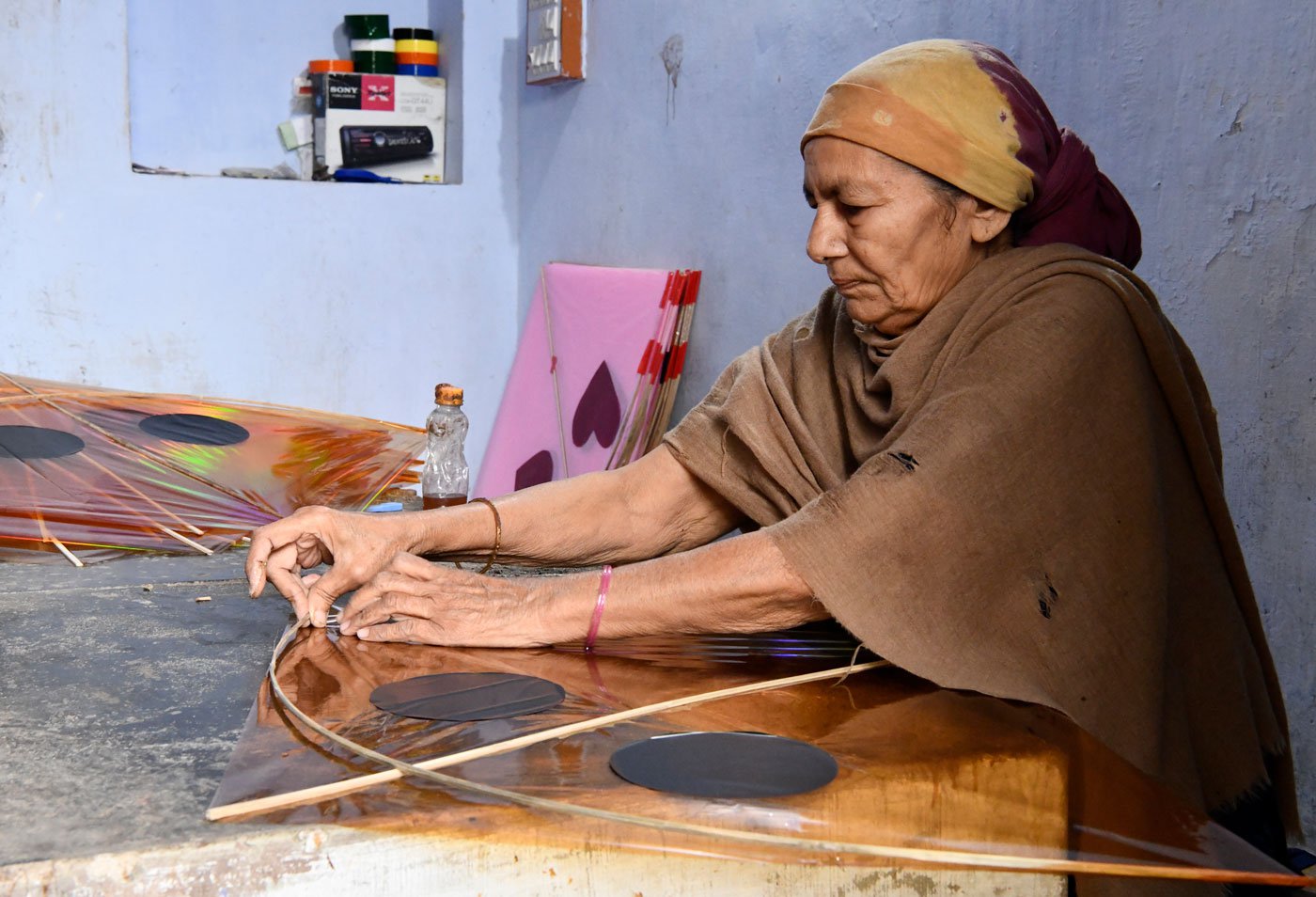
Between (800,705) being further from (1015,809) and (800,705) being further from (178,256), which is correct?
(178,256)

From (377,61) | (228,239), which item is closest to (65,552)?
(228,239)

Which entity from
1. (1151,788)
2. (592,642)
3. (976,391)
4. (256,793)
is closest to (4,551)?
(592,642)

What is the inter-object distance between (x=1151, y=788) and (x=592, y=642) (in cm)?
60

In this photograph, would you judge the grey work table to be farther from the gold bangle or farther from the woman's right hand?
the gold bangle

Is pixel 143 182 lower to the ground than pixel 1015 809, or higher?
higher

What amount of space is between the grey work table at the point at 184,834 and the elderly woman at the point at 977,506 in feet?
0.75

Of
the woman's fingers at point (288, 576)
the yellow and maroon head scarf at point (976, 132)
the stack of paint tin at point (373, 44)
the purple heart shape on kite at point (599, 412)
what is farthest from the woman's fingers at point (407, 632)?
the stack of paint tin at point (373, 44)

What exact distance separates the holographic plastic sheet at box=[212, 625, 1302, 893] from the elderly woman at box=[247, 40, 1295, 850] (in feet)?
0.27

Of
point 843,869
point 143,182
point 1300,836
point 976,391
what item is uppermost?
point 143,182

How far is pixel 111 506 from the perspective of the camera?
1.94 m

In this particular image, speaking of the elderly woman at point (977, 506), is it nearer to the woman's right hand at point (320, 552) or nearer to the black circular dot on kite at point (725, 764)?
the woman's right hand at point (320, 552)

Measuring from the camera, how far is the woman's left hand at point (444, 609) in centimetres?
143

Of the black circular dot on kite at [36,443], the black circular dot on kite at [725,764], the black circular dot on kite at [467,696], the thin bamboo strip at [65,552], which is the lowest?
the thin bamboo strip at [65,552]

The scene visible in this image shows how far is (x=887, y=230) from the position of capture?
5.06ft
